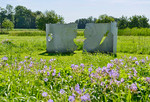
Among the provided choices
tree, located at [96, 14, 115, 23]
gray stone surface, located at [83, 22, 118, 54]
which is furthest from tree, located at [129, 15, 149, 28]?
gray stone surface, located at [83, 22, 118, 54]

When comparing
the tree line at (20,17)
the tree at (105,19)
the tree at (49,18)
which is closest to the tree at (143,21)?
the tree at (105,19)

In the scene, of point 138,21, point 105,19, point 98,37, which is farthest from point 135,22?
point 98,37

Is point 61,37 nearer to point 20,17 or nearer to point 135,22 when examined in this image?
point 135,22

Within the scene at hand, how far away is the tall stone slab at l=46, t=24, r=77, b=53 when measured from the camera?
937 centimetres

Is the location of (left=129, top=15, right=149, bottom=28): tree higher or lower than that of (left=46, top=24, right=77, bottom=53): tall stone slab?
higher

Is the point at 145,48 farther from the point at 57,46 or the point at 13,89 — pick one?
the point at 13,89

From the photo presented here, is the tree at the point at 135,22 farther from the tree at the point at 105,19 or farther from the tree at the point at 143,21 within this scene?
the tree at the point at 105,19

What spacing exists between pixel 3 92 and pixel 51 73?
0.78 metres

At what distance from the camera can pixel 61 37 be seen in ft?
30.9

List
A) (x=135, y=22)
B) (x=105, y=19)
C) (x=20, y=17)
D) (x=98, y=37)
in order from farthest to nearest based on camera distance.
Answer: (x=20, y=17) < (x=105, y=19) < (x=135, y=22) < (x=98, y=37)

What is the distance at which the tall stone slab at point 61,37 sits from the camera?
9.37 metres

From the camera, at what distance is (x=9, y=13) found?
6225cm

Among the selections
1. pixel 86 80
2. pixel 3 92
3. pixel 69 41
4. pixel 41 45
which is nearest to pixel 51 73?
pixel 86 80

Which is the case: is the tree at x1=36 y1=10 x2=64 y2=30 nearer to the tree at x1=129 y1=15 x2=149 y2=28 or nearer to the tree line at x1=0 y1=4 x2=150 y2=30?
the tree line at x1=0 y1=4 x2=150 y2=30
